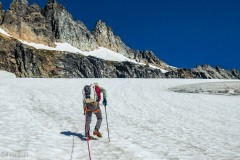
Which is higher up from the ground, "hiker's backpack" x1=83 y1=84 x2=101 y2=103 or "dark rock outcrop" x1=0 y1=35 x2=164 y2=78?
"dark rock outcrop" x1=0 y1=35 x2=164 y2=78

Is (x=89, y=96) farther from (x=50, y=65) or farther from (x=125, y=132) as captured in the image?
(x=50, y=65)

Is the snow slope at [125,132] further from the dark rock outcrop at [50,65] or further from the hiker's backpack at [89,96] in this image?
the dark rock outcrop at [50,65]

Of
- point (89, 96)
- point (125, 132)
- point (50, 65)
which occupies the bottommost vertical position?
point (125, 132)

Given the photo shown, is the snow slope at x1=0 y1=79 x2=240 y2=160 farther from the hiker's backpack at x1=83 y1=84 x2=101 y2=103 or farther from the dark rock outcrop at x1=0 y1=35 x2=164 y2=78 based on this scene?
the dark rock outcrop at x1=0 y1=35 x2=164 y2=78

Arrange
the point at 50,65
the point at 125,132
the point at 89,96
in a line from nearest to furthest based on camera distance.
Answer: the point at 89,96 < the point at 125,132 < the point at 50,65

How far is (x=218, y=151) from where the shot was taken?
12188 mm

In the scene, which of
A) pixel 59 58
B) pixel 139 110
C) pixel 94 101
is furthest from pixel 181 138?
pixel 59 58

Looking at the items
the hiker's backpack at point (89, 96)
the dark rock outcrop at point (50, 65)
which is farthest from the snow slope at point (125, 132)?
the dark rock outcrop at point (50, 65)

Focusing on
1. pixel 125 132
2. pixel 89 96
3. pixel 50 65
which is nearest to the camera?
pixel 89 96

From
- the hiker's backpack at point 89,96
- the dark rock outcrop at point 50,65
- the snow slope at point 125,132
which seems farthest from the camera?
the dark rock outcrop at point 50,65

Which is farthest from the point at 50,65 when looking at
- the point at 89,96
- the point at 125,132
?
the point at 89,96

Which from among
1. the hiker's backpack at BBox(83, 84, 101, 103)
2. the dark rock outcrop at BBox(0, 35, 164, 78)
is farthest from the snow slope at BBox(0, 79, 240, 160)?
the dark rock outcrop at BBox(0, 35, 164, 78)

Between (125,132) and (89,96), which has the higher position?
(89,96)

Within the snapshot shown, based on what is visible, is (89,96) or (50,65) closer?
(89,96)
